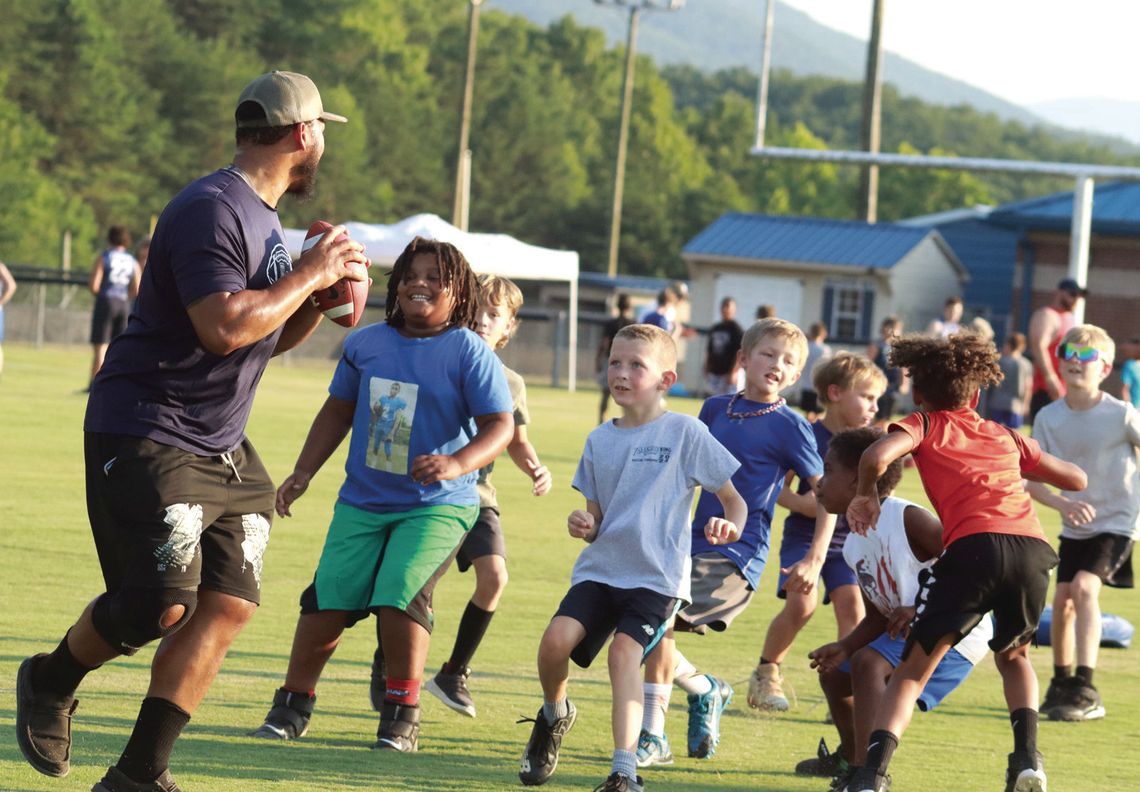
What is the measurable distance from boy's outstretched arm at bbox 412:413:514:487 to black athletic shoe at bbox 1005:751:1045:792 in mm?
1981

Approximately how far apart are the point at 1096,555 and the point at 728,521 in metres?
2.77

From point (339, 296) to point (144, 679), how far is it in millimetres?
2304

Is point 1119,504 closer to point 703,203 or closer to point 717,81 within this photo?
point 703,203

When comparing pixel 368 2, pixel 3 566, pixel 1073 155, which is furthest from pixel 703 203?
pixel 1073 155

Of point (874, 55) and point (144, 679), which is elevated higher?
point (874, 55)

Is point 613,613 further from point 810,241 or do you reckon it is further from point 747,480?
point 810,241

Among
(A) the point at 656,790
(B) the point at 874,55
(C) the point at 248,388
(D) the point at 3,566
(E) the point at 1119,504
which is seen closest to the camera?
(C) the point at 248,388

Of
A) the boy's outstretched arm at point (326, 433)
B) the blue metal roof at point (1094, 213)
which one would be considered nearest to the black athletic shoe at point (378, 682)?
the boy's outstretched arm at point (326, 433)

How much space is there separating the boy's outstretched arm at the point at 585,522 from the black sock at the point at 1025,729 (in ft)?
4.99

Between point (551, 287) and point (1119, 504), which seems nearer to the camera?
point (1119, 504)

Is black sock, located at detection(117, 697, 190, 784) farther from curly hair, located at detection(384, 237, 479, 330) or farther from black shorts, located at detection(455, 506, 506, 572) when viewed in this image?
black shorts, located at detection(455, 506, 506, 572)

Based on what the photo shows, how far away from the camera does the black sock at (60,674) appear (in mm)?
4859

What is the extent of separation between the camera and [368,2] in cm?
8088

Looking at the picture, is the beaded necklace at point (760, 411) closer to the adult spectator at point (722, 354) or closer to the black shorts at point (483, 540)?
the black shorts at point (483, 540)
